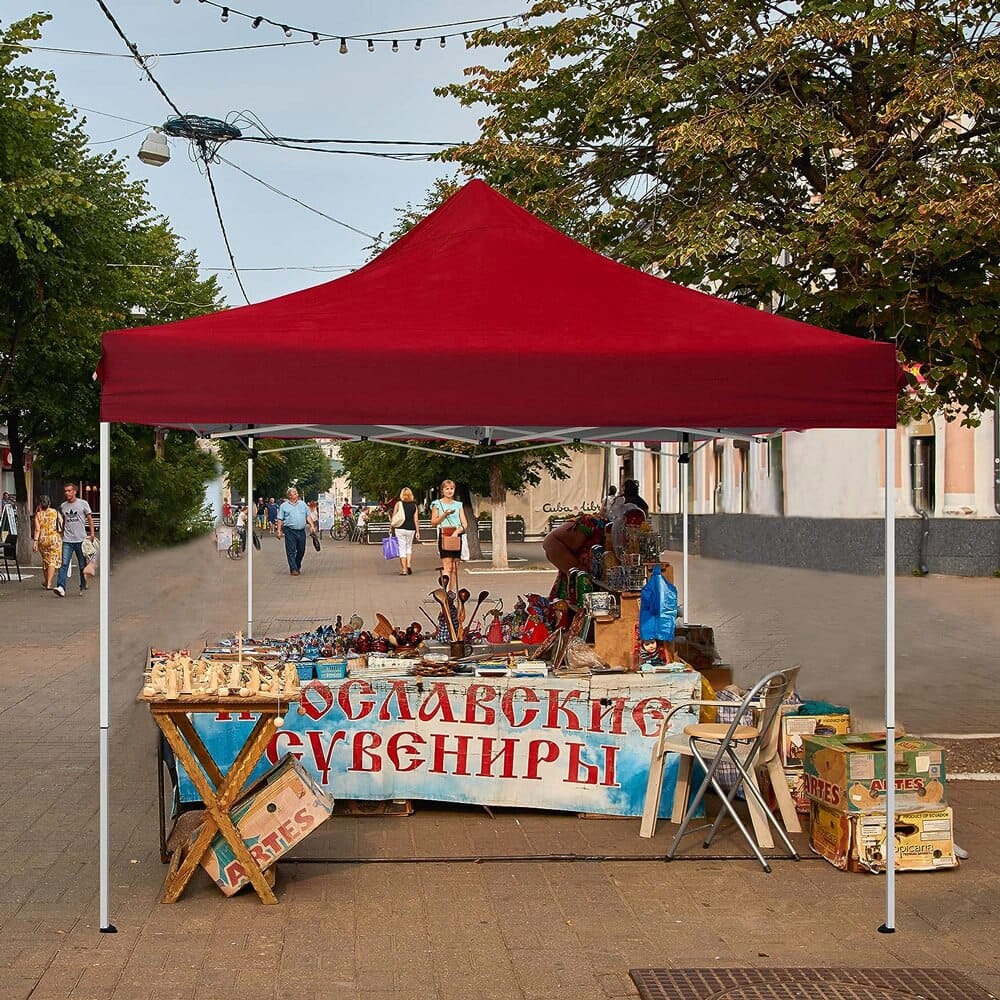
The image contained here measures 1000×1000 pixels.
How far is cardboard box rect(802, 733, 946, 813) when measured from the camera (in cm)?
624

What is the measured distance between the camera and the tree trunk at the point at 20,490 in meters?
31.7

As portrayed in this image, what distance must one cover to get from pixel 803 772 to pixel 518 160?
5587mm

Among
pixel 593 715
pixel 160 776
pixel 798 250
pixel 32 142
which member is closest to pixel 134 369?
pixel 160 776

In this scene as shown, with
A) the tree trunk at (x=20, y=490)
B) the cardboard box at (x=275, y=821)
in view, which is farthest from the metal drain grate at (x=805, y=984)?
the tree trunk at (x=20, y=490)

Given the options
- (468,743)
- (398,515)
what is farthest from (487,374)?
(398,515)

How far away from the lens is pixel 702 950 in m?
5.15

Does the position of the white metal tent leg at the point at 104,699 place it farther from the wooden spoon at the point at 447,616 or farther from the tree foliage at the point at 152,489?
the tree foliage at the point at 152,489

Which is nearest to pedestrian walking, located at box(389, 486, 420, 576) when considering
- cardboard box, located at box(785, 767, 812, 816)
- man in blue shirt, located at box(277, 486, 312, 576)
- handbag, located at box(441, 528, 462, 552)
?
man in blue shirt, located at box(277, 486, 312, 576)

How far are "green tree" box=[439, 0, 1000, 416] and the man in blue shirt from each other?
15.2 m

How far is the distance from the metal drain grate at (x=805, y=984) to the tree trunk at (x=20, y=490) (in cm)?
2921

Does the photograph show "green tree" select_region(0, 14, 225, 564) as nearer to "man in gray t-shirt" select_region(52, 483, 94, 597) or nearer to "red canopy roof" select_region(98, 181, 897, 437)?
"man in gray t-shirt" select_region(52, 483, 94, 597)

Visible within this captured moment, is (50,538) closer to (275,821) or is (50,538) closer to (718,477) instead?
(718,477)

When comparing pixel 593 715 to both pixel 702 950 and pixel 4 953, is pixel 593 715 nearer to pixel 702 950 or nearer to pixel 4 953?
pixel 702 950

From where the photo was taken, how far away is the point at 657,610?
24.9 feet
